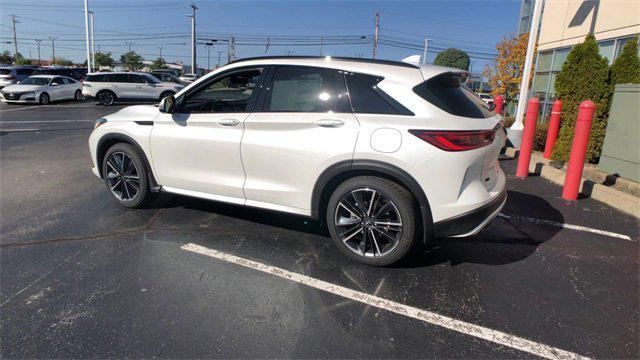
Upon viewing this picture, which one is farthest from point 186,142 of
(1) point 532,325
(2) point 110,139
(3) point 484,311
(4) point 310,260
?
(1) point 532,325

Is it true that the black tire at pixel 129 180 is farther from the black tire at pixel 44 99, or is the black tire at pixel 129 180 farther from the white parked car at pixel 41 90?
the black tire at pixel 44 99

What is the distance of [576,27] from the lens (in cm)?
1224

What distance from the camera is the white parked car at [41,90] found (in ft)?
66.7

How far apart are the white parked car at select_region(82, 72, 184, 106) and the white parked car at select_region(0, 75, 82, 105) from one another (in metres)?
1.13

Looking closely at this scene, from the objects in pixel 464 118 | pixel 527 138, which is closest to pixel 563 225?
pixel 464 118

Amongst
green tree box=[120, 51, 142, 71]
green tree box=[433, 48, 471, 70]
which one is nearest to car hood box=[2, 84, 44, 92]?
green tree box=[433, 48, 471, 70]

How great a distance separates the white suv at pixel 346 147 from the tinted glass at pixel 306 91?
10mm

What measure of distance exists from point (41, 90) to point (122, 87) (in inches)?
146

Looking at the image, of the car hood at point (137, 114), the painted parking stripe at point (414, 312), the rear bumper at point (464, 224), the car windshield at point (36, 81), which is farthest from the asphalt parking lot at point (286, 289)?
the car windshield at point (36, 81)

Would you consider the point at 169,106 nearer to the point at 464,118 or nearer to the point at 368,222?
the point at 368,222

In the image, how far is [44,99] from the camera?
21234 millimetres

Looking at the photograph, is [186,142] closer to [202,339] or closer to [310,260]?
[310,260]

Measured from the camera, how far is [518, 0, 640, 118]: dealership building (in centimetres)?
1006

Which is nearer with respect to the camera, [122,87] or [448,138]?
[448,138]
